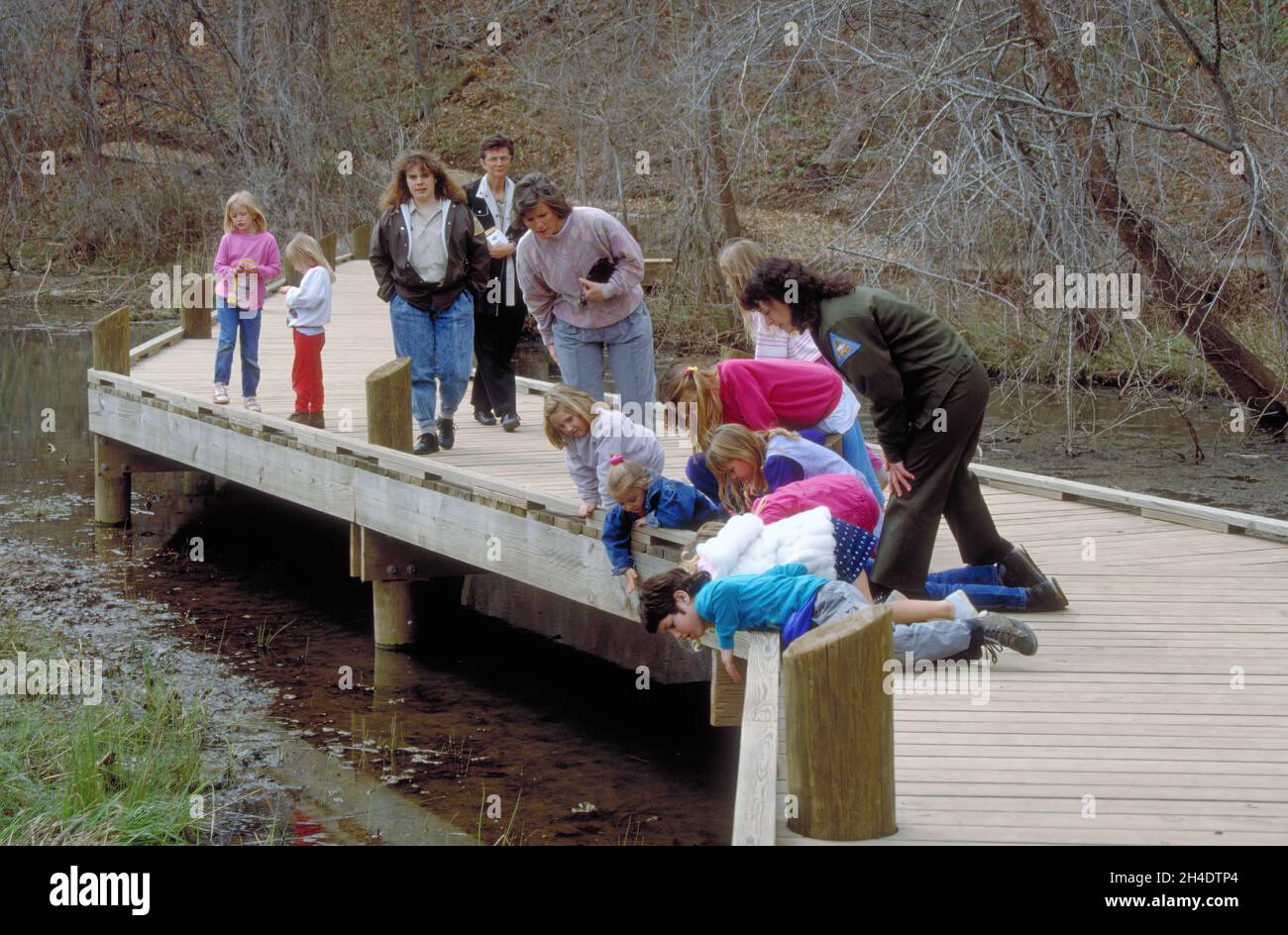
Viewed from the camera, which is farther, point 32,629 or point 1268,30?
point 1268,30

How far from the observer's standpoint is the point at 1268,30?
14500 mm

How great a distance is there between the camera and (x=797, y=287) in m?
5.87

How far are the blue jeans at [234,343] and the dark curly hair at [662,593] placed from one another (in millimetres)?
5505

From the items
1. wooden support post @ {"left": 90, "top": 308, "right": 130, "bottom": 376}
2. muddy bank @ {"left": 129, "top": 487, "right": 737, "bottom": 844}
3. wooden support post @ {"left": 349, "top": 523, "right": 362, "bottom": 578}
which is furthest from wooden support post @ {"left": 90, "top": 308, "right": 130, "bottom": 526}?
wooden support post @ {"left": 349, "top": 523, "right": 362, "bottom": 578}

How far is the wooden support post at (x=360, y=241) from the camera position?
2336 cm

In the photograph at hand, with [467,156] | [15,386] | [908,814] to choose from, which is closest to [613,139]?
[15,386]

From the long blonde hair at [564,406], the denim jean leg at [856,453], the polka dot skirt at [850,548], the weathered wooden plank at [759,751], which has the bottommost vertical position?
the weathered wooden plank at [759,751]

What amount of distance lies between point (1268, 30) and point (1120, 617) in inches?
382

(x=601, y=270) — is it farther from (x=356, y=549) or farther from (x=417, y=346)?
(x=356, y=549)

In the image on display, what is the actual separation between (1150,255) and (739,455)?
711 cm

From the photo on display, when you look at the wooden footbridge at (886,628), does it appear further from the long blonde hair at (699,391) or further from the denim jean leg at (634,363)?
the long blonde hair at (699,391)

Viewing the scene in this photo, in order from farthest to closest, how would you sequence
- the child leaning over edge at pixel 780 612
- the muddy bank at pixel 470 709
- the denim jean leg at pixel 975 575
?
the muddy bank at pixel 470 709
the denim jean leg at pixel 975 575
the child leaning over edge at pixel 780 612

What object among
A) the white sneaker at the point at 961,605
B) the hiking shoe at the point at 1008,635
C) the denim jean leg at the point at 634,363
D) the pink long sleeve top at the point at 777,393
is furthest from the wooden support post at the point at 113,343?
the hiking shoe at the point at 1008,635
